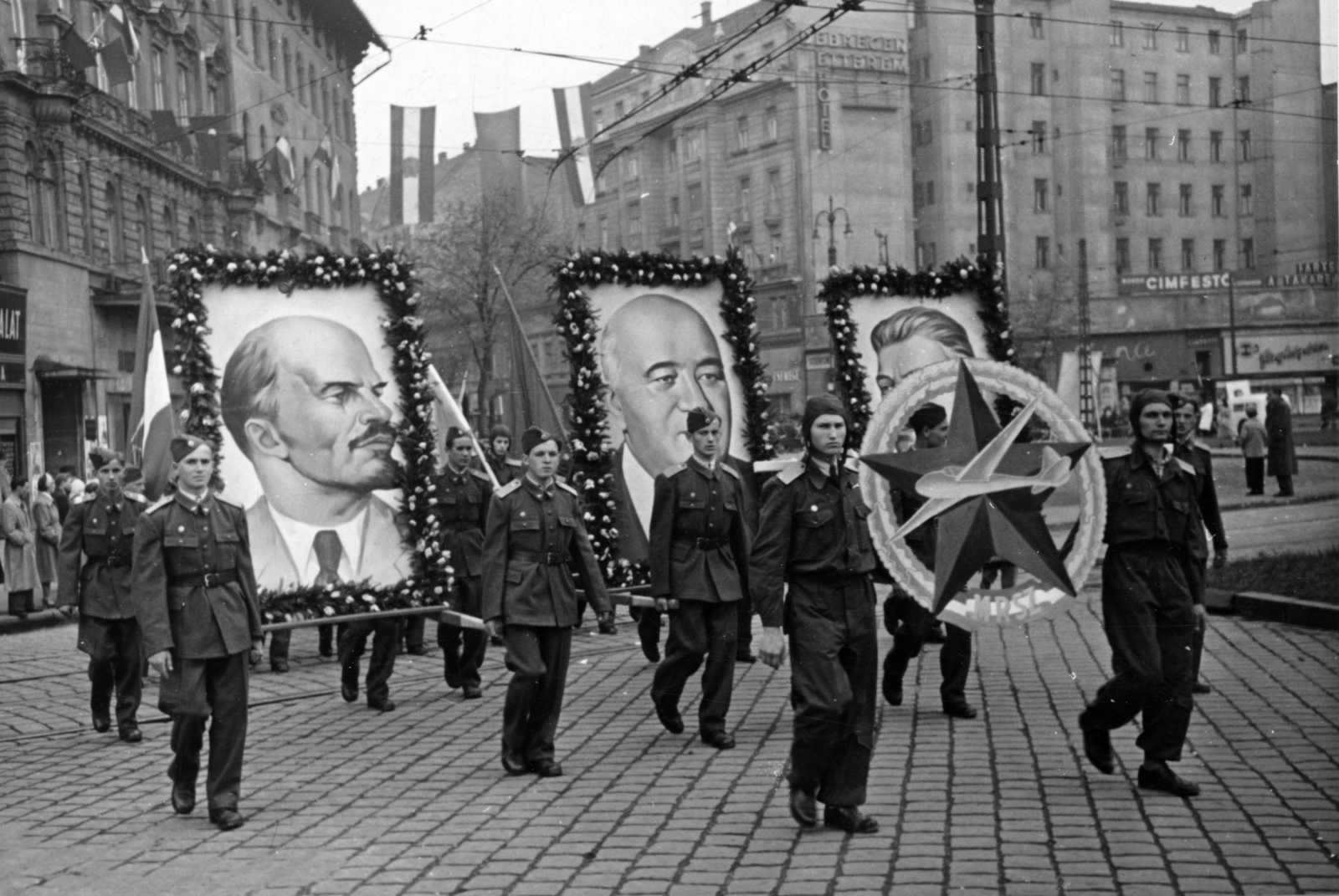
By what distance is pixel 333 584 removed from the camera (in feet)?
38.4

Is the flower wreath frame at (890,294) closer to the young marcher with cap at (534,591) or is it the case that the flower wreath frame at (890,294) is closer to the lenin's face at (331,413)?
the lenin's face at (331,413)

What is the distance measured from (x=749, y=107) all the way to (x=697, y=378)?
9249 millimetres

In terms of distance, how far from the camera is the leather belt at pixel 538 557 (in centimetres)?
850

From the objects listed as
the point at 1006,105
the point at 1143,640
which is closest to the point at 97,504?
the point at 1143,640

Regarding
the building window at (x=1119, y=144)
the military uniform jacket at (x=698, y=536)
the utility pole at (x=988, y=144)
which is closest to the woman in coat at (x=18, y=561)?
the utility pole at (x=988, y=144)

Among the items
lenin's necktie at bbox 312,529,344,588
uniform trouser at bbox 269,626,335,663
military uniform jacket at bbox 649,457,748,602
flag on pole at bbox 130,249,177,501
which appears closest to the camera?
military uniform jacket at bbox 649,457,748,602

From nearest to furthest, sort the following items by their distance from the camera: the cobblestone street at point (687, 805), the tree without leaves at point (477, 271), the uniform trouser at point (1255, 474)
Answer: the cobblestone street at point (687, 805)
the uniform trouser at point (1255, 474)
the tree without leaves at point (477, 271)

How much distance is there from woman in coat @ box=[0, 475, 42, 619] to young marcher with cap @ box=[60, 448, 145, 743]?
890 centimetres

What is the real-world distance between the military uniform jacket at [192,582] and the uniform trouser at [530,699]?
137 centimetres

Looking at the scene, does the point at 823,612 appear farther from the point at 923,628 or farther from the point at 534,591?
the point at 923,628

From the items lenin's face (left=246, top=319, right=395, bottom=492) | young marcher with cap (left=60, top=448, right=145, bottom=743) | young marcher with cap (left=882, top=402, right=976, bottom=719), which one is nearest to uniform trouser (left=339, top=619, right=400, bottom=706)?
lenin's face (left=246, top=319, right=395, bottom=492)

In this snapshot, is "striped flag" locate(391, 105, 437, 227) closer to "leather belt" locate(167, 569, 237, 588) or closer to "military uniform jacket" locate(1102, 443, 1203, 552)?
"leather belt" locate(167, 569, 237, 588)

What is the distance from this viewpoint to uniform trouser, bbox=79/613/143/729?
10070 millimetres

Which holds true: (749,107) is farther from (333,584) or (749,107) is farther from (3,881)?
(3,881)
